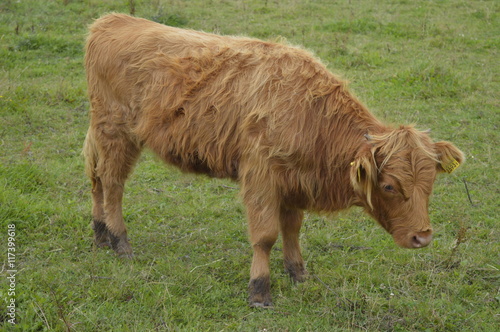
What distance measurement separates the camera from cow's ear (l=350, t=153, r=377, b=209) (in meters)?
3.71

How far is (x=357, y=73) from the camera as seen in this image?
912 centimetres

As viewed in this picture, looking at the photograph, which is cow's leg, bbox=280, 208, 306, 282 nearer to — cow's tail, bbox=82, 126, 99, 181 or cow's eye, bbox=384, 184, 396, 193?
cow's eye, bbox=384, 184, 396, 193

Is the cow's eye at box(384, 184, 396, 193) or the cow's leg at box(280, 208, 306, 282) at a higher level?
the cow's eye at box(384, 184, 396, 193)

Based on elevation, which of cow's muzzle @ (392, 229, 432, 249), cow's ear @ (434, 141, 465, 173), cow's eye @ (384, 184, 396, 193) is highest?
cow's ear @ (434, 141, 465, 173)

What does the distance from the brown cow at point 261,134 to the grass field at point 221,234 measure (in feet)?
1.22

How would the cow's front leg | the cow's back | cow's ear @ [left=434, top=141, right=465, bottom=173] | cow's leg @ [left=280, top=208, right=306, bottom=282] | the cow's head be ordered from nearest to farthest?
the cow's head, cow's ear @ [left=434, top=141, right=465, bottom=173], the cow's back, the cow's front leg, cow's leg @ [left=280, top=208, right=306, bottom=282]

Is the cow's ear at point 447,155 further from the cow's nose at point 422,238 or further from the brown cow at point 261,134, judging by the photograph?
the cow's nose at point 422,238

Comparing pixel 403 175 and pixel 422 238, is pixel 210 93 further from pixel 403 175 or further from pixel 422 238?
pixel 422 238

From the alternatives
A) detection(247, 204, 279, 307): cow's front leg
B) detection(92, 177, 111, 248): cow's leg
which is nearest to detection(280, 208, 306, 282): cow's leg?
detection(247, 204, 279, 307): cow's front leg

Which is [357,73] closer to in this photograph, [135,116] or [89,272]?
[135,116]

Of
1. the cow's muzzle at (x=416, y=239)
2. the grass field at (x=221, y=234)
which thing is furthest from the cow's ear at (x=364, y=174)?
the grass field at (x=221, y=234)

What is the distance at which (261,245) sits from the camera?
169 inches

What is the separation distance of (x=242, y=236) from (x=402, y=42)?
6718 millimetres

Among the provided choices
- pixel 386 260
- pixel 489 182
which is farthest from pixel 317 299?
pixel 489 182
